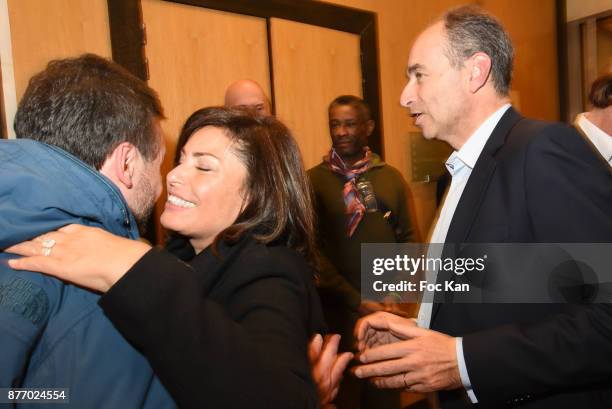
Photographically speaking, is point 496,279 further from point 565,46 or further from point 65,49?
point 565,46

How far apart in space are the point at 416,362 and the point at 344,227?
1534 millimetres

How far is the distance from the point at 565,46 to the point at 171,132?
5065mm

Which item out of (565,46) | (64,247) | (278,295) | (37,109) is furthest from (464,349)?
(565,46)

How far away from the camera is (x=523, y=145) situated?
115 cm

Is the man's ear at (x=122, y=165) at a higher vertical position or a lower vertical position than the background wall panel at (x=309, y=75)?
lower

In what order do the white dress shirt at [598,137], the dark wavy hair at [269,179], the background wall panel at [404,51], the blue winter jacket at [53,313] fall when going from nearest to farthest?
the blue winter jacket at [53,313]
the dark wavy hair at [269,179]
the white dress shirt at [598,137]
the background wall panel at [404,51]

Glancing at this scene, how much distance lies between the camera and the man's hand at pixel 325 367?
3.76 feet

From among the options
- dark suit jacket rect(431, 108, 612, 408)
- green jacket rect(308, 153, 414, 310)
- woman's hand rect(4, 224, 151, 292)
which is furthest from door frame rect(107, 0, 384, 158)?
dark suit jacket rect(431, 108, 612, 408)

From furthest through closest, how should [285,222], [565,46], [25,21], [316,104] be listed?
[565,46]
[316,104]
[25,21]
[285,222]

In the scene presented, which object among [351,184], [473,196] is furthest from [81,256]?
[351,184]

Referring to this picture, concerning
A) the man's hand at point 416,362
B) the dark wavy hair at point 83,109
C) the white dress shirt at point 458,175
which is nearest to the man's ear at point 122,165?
the dark wavy hair at point 83,109

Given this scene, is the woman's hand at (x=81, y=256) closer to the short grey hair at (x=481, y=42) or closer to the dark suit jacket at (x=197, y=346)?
the dark suit jacket at (x=197, y=346)

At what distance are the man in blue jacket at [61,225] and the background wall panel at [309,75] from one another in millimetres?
2428

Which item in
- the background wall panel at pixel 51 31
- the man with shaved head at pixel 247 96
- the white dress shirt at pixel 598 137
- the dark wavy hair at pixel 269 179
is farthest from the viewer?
the man with shaved head at pixel 247 96
